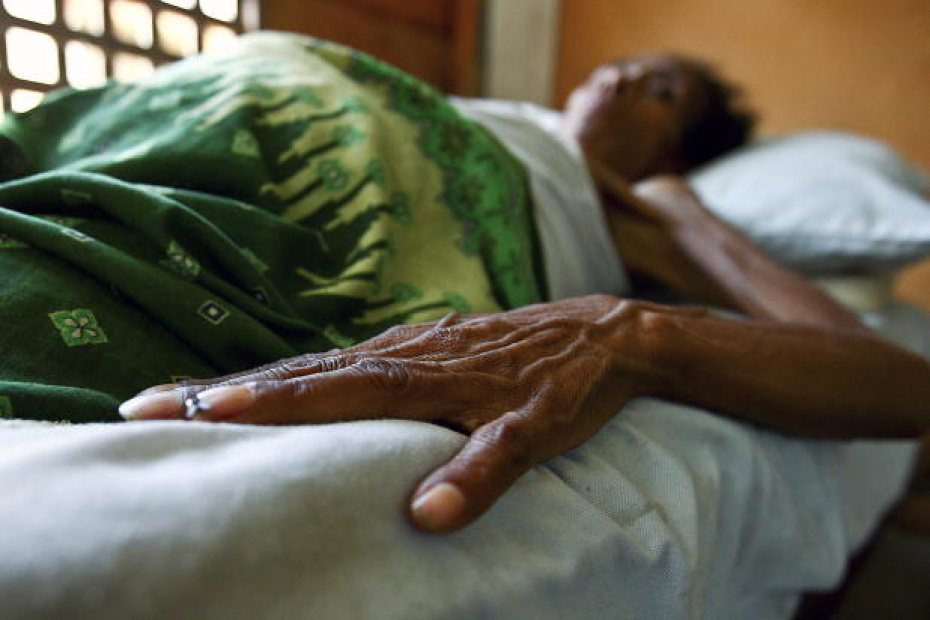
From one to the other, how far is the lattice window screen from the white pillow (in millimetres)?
918

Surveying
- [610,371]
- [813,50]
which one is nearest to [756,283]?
[610,371]

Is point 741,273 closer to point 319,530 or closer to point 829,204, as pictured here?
point 829,204

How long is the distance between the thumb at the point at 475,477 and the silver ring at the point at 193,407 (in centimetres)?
12

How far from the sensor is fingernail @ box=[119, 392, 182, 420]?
362 millimetres

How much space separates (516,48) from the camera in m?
2.14

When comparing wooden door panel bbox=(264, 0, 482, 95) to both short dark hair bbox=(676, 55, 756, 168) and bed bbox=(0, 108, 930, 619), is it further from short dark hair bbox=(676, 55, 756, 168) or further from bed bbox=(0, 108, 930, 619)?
bed bbox=(0, 108, 930, 619)

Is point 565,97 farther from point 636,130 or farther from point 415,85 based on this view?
point 415,85

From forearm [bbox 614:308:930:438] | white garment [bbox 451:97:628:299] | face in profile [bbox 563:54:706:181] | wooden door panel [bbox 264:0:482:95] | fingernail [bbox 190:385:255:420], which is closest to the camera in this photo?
fingernail [bbox 190:385:255:420]

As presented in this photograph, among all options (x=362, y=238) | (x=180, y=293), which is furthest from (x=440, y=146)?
(x=180, y=293)

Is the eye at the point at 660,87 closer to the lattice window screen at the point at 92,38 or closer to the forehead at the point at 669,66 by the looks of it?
the forehead at the point at 669,66

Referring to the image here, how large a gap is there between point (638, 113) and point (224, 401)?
1.24 metres

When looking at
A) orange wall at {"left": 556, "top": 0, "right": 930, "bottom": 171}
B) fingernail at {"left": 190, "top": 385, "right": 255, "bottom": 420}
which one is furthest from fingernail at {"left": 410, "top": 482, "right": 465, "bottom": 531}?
orange wall at {"left": 556, "top": 0, "right": 930, "bottom": 171}

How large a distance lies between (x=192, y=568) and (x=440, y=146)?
590mm

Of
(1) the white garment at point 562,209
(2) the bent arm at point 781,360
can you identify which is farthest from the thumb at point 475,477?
(1) the white garment at point 562,209
